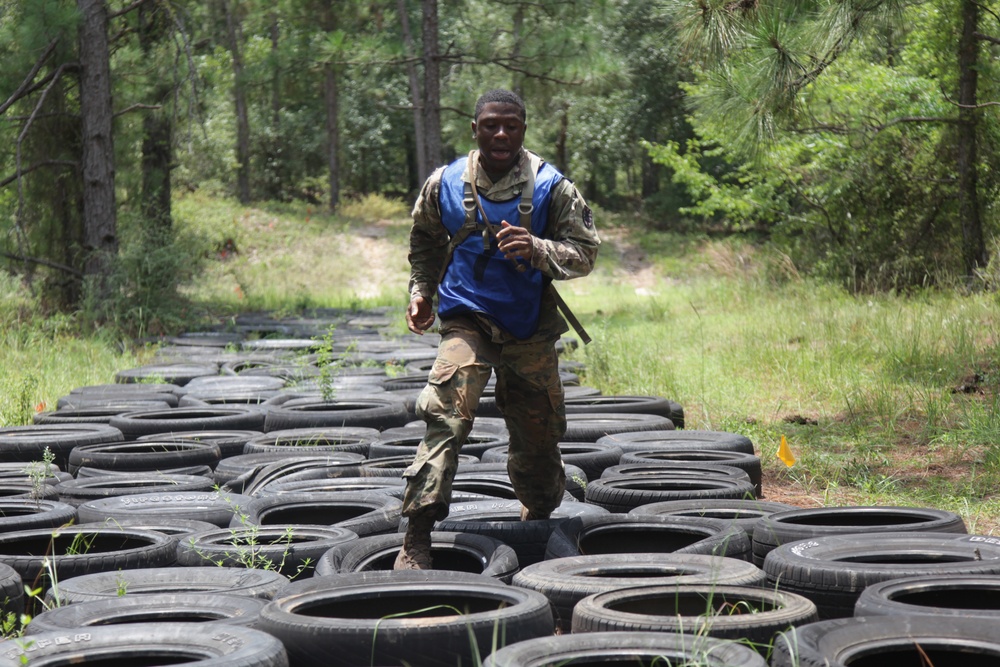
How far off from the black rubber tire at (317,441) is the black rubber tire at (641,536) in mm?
2485

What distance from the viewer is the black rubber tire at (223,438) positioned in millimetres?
7207

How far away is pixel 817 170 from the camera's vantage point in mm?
18047

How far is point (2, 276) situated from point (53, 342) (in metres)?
4.11

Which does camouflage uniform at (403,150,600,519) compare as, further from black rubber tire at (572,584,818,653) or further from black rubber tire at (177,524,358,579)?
black rubber tire at (572,584,818,653)

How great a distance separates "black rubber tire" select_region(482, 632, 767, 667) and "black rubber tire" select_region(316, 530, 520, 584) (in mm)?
1167

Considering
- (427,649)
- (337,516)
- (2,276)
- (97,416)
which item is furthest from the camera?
(2,276)

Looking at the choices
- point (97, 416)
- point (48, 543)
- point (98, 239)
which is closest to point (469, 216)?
point (48, 543)

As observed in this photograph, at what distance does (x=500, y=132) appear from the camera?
14.6 feet

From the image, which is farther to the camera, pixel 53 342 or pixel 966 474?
pixel 53 342

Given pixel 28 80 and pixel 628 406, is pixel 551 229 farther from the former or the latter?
pixel 28 80

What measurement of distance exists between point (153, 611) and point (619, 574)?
64.8 inches

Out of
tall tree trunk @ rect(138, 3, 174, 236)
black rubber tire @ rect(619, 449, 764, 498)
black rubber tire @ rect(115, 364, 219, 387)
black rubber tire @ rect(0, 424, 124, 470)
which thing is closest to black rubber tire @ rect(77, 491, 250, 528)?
black rubber tire @ rect(0, 424, 124, 470)

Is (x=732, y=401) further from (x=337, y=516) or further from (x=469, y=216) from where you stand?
(x=469, y=216)

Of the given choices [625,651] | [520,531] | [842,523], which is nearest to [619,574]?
[520,531]
